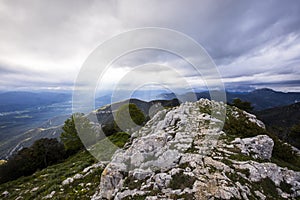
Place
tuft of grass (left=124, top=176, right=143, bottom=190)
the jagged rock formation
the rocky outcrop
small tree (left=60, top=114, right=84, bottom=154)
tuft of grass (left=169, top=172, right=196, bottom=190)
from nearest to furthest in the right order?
the jagged rock formation
tuft of grass (left=169, top=172, right=196, bottom=190)
tuft of grass (left=124, top=176, right=143, bottom=190)
the rocky outcrop
small tree (left=60, top=114, right=84, bottom=154)

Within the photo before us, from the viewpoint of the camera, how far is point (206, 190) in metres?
10.2

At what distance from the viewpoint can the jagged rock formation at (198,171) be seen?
10.7 meters

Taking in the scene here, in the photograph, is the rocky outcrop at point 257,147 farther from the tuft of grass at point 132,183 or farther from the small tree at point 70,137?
the small tree at point 70,137

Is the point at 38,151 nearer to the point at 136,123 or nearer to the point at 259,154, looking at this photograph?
the point at 136,123

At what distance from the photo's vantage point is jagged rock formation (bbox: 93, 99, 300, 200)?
10.7 m

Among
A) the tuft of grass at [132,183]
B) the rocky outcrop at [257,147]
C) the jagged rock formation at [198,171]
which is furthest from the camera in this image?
the rocky outcrop at [257,147]

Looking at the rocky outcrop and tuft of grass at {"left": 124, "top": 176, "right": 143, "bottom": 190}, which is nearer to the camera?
tuft of grass at {"left": 124, "top": 176, "right": 143, "bottom": 190}

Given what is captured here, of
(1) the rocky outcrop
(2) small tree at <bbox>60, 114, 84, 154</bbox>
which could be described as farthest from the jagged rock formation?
(2) small tree at <bbox>60, 114, 84, 154</bbox>

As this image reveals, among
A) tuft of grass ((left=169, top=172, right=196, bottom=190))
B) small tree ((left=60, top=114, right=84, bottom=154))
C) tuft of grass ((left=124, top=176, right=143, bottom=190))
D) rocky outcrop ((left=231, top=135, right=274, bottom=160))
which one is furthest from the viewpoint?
small tree ((left=60, top=114, right=84, bottom=154))

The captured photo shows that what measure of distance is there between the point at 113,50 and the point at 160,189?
13.6m

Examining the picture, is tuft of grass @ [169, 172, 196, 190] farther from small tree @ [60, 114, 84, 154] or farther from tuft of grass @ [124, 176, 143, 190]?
small tree @ [60, 114, 84, 154]

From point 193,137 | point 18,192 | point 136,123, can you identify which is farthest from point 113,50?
point 136,123

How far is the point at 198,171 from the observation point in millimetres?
12078

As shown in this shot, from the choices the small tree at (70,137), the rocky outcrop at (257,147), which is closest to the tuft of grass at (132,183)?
the rocky outcrop at (257,147)
